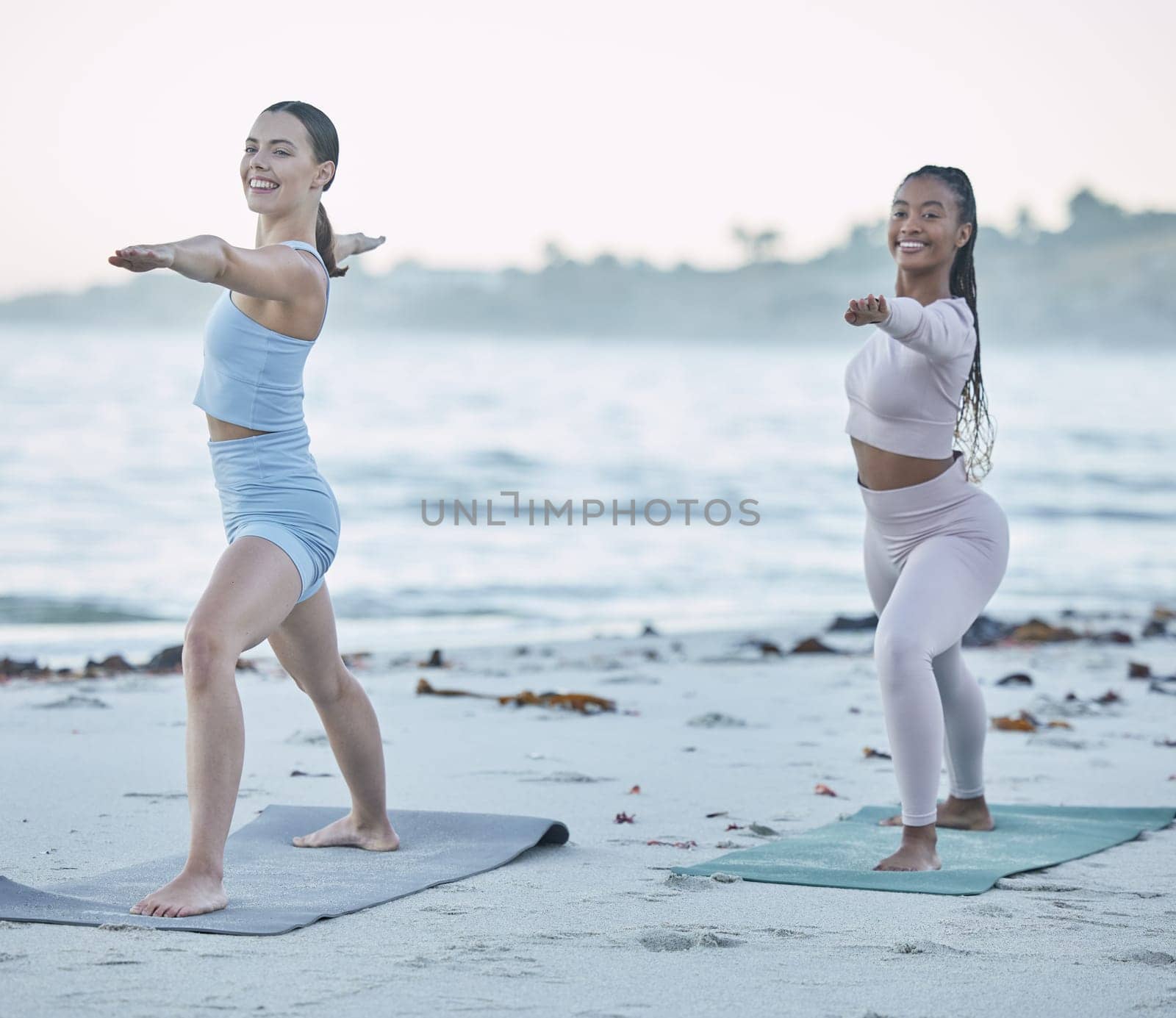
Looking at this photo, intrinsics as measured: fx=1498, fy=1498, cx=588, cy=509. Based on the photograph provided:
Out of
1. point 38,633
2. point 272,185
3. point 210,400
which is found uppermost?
point 272,185

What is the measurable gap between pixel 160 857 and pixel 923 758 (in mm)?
2072

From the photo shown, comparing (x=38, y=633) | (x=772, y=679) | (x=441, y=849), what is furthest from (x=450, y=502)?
(x=441, y=849)

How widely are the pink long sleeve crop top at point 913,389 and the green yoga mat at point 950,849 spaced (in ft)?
3.80

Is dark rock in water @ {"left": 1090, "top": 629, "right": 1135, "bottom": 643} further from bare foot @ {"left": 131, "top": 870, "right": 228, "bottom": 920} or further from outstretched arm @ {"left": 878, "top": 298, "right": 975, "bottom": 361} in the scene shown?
bare foot @ {"left": 131, "top": 870, "right": 228, "bottom": 920}

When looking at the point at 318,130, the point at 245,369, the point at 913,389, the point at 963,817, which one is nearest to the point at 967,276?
the point at 913,389

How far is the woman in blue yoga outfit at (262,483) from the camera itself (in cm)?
338

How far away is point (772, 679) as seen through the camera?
7.71m

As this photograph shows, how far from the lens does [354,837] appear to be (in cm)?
419

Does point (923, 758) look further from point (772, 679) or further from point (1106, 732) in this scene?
point (772, 679)

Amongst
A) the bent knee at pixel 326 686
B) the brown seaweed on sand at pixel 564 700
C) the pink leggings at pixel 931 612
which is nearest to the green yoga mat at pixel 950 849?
the pink leggings at pixel 931 612

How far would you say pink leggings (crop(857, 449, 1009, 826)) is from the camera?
4.15 m

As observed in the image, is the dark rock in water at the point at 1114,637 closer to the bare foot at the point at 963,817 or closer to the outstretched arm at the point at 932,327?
the bare foot at the point at 963,817

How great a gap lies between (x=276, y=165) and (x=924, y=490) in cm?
A: 206

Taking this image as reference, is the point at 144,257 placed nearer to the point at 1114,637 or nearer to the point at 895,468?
the point at 895,468
